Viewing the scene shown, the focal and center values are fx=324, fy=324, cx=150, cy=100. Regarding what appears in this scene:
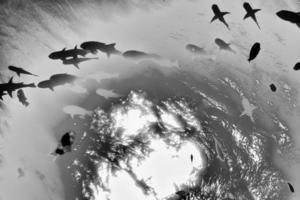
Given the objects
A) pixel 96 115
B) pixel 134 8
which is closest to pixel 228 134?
pixel 96 115

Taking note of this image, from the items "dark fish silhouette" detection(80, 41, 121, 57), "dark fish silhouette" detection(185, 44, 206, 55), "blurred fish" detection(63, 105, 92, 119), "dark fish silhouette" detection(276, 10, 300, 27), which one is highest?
"dark fish silhouette" detection(276, 10, 300, 27)

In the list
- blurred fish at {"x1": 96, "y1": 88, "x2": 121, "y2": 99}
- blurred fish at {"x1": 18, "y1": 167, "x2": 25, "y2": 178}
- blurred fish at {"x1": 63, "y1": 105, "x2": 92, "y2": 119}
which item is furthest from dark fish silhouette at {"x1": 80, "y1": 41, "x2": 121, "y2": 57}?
blurred fish at {"x1": 96, "y1": 88, "x2": 121, "y2": 99}

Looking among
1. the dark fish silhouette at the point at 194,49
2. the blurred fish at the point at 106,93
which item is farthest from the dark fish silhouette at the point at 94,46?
the blurred fish at the point at 106,93

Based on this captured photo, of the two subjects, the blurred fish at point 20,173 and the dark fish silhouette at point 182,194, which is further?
the dark fish silhouette at point 182,194

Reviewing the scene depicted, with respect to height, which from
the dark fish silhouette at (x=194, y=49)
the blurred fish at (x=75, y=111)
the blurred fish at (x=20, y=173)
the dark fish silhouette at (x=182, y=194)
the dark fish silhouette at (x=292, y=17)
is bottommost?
the dark fish silhouette at (x=182, y=194)

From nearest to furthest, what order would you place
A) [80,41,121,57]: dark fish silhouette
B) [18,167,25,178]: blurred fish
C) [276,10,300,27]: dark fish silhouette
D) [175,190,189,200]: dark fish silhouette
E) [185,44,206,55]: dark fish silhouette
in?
[276,10,300,27]: dark fish silhouette, [80,41,121,57]: dark fish silhouette, [18,167,25,178]: blurred fish, [185,44,206,55]: dark fish silhouette, [175,190,189,200]: dark fish silhouette

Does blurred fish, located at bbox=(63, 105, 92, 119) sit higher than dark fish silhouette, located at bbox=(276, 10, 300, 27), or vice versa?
dark fish silhouette, located at bbox=(276, 10, 300, 27)

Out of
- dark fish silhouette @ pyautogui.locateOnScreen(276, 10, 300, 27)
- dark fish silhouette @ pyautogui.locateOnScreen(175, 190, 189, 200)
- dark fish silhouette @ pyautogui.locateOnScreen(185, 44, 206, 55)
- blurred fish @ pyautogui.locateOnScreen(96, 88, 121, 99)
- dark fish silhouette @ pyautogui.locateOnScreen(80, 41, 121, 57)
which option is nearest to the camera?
dark fish silhouette @ pyautogui.locateOnScreen(276, 10, 300, 27)

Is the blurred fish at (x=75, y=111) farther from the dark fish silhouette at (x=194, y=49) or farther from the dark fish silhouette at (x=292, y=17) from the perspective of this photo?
the dark fish silhouette at (x=292, y=17)

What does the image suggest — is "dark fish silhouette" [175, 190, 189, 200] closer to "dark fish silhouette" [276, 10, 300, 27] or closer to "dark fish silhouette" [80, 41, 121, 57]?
"dark fish silhouette" [80, 41, 121, 57]

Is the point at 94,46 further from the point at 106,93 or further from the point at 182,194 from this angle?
the point at 182,194

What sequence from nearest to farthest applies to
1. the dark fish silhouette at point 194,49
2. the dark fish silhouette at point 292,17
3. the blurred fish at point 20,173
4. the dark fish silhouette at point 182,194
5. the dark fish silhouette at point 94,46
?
the dark fish silhouette at point 292,17
the dark fish silhouette at point 94,46
the blurred fish at point 20,173
the dark fish silhouette at point 194,49
the dark fish silhouette at point 182,194

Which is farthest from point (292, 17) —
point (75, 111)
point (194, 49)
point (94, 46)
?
point (75, 111)
